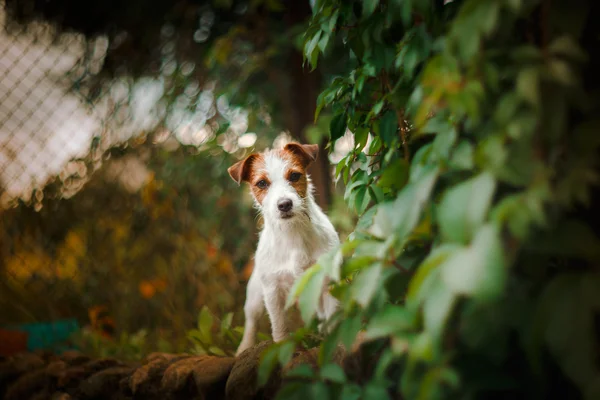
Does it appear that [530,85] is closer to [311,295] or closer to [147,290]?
[311,295]

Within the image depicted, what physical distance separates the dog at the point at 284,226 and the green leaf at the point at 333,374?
0.88 metres

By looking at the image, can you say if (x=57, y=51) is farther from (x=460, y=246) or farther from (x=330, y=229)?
(x=460, y=246)

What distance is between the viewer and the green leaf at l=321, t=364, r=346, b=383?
40.6 inches

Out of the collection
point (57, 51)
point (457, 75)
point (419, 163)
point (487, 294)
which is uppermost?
point (57, 51)

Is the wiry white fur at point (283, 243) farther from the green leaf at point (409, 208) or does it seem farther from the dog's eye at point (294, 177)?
the green leaf at point (409, 208)

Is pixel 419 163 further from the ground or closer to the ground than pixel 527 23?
closer to the ground

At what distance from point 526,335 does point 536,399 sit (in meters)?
0.19

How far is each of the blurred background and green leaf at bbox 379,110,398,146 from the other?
5.49 ft

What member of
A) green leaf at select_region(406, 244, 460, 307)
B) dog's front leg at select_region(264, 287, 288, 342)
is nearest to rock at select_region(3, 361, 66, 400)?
dog's front leg at select_region(264, 287, 288, 342)

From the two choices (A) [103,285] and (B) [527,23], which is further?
(A) [103,285]

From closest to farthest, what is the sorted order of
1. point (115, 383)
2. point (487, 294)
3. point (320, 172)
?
1. point (487, 294)
2. point (115, 383)
3. point (320, 172)

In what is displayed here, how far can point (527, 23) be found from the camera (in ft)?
3.53

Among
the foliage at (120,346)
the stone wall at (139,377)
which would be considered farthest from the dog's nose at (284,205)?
the foliage at (120,346)

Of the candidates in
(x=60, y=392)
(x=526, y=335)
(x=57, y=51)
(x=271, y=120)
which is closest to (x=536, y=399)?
(x=526, y=335)
